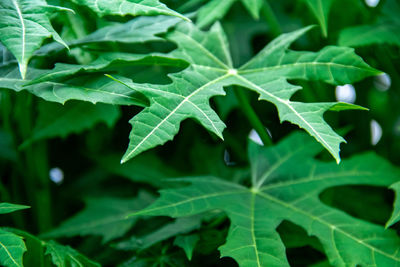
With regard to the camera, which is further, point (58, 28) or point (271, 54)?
point (58, 28)

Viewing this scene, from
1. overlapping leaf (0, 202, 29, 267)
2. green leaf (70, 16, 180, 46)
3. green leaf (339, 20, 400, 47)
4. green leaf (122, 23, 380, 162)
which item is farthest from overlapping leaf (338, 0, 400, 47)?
overlapping leaf (0, 202, 29, 267)

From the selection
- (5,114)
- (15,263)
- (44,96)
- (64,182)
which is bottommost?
(64,182)

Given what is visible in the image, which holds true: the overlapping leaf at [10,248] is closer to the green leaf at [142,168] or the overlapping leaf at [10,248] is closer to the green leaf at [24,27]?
the green leaf at [24,27]

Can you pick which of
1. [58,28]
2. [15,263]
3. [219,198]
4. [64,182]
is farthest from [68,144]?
[15,263]

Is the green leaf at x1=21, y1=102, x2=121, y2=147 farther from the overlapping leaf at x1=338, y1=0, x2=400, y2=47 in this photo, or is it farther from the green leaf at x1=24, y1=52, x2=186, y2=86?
the overlapping leaf at x1=338, y1=0, x2=400, y2=47

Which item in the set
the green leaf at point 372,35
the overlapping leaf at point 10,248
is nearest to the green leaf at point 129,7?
the overlapping leaf at point 10,248

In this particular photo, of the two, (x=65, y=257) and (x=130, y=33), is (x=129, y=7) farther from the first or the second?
(x=65, y=257)

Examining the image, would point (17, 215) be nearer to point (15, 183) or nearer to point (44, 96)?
point (15, 183)
